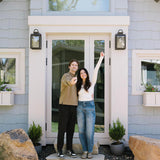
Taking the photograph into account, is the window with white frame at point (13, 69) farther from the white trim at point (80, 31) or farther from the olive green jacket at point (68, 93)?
the olive green jacket at point (68, 93)

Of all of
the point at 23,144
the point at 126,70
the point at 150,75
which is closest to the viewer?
the point at 23,144

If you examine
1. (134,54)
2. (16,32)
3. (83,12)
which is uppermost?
(83,12)

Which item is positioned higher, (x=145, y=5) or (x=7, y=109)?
(x=145, y=5)

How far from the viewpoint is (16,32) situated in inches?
170

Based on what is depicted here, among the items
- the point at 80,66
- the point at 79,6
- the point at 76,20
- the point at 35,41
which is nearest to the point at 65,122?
the point at 80,66

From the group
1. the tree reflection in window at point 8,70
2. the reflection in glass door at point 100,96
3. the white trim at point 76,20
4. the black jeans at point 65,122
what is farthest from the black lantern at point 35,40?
the black jeans at point 65,122

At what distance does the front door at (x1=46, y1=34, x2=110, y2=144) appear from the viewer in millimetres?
4242

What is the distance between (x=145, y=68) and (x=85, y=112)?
5.98 feet

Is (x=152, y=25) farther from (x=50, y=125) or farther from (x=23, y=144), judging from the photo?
(x=23, y=144)

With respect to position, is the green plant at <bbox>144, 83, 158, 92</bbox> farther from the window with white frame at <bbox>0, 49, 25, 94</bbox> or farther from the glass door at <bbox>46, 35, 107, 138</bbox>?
the window with white frame at <bbox>0, 49, 25, 94</bbox>

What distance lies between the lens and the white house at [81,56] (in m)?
4.11

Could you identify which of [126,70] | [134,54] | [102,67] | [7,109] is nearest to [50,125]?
[7,109]

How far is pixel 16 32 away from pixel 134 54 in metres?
2.47

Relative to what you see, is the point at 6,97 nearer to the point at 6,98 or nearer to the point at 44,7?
the point at 6,98
